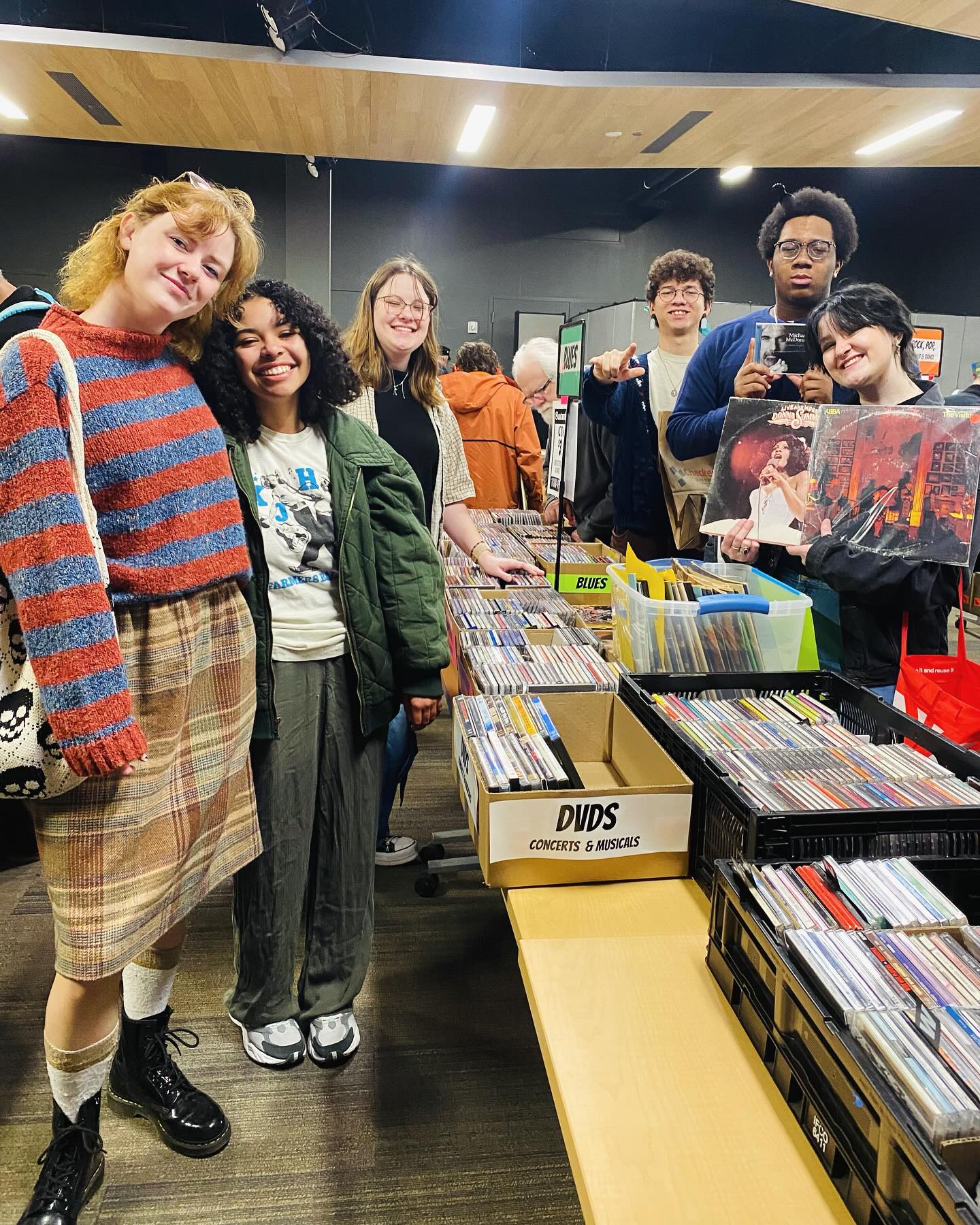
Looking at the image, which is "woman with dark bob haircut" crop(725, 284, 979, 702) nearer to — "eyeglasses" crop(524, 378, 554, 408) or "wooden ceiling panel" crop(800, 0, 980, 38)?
"eyeglasses" crop(524, 378, 554, 408)

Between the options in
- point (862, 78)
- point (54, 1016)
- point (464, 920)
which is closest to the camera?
point (54, 1016)

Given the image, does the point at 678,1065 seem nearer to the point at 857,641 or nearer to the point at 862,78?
the point at 857,641

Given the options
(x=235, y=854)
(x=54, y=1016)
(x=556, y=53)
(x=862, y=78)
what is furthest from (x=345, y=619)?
(x=556, y=53)

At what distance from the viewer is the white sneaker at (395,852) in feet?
9.23

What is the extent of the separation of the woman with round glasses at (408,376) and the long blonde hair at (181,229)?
0.60 m

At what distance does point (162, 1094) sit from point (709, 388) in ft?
7.20

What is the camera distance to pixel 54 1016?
1.39 meters

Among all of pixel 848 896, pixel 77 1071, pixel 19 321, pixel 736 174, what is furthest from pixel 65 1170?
pixel 736 174

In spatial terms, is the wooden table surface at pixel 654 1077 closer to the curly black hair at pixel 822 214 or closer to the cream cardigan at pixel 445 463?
the cream cardigan at pixel 445 463

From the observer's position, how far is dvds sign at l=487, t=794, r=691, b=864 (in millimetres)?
1238

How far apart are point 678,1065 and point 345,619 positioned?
3.35ft

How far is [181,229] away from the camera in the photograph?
1.28 m

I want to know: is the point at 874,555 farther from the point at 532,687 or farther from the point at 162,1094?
the point at 162,1094

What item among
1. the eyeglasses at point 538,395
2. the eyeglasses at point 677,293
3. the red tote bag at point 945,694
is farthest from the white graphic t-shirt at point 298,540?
the eyeglasses at point 538,395
